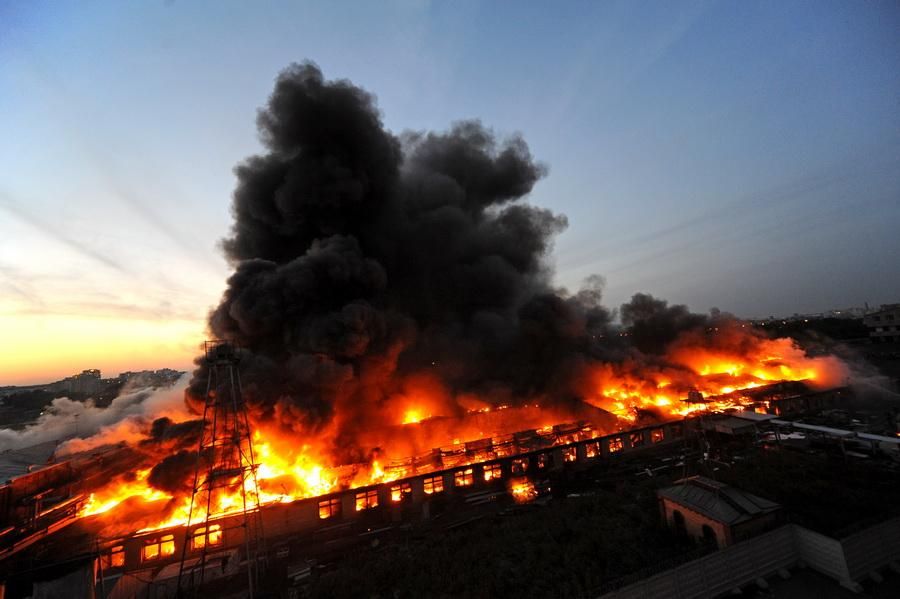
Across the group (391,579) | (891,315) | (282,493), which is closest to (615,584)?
(391,579)

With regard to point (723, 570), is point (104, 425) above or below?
above

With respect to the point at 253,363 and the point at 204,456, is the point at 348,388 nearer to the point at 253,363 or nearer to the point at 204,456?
the point at 253,363

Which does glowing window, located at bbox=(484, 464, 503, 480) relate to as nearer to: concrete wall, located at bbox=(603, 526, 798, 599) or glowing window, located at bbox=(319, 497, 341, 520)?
glowing window, located at bbox=(319, 497, 341, 520)

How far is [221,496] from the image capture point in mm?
27469

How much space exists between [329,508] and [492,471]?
1298 cm

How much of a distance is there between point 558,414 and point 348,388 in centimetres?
2235

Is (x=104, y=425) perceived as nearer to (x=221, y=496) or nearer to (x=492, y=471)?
(x=221, y=496)

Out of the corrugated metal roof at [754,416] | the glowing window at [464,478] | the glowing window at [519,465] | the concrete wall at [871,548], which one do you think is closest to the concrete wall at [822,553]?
the concrete wall at [871,548]

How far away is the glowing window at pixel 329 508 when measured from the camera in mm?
27766

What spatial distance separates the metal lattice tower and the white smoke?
11416mm

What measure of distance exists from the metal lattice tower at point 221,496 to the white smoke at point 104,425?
1142cm

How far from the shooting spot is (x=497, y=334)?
163 ft

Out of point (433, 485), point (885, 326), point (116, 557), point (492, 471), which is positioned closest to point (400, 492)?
point (433, 485)

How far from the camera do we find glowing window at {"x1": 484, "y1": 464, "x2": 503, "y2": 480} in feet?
109
